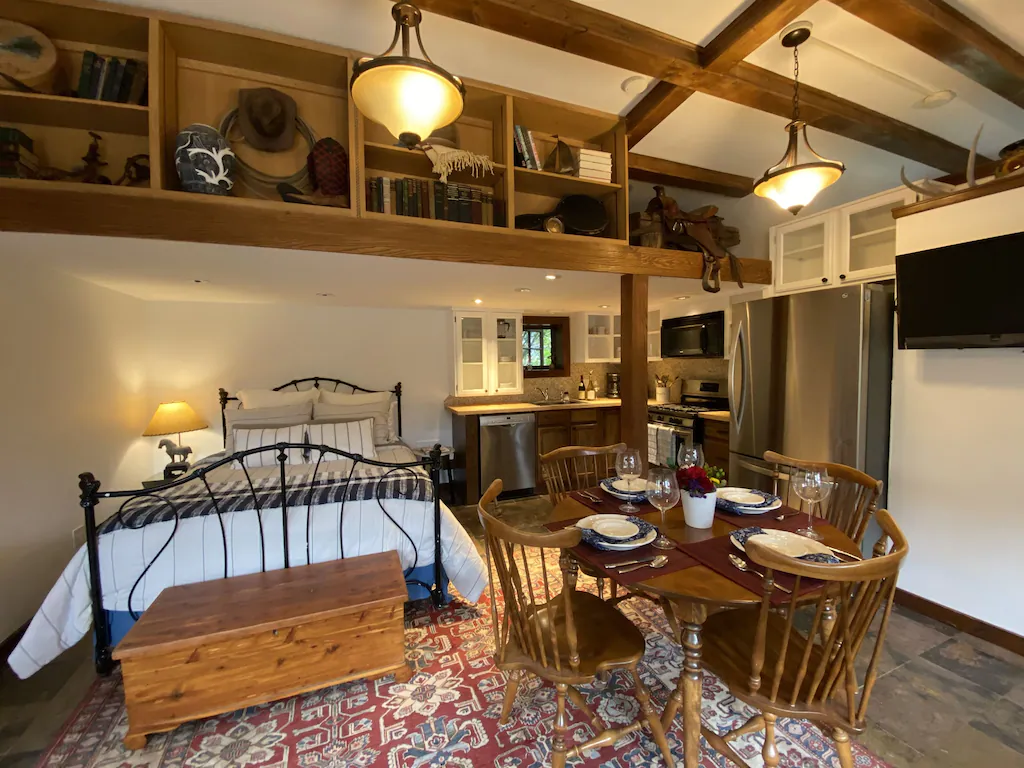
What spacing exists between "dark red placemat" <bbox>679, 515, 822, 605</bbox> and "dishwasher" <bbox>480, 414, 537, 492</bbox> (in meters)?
2.80

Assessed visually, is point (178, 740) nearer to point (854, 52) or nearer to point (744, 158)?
point (854, 52)

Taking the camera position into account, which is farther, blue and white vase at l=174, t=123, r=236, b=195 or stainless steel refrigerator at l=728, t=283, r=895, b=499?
stainless steel refrigerator at l=728, t=283, r=895, b=499

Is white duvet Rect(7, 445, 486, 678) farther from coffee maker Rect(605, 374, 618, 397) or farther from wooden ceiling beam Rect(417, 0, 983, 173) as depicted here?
coffee maker Rect(605, 374, 618, 397)

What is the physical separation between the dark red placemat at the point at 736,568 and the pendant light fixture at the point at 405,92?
1759mm

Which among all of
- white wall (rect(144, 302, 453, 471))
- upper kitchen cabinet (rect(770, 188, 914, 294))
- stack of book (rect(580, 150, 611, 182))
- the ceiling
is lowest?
white wall (rect(144, 302, 453, 471))

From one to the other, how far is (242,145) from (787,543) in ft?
10.4

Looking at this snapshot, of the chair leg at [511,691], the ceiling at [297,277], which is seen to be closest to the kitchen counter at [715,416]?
the ceiling at [297,277]

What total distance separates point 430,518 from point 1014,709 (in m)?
2.58

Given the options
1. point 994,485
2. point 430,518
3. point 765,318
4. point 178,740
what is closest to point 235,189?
point 430,518

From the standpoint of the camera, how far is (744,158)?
3.16m

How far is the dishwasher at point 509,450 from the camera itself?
4.12 metres

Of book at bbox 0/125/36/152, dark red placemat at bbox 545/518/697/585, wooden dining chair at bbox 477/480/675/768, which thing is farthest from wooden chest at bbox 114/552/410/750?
book at bbox 0/125/36/152

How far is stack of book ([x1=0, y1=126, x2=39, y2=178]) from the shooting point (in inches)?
72.4

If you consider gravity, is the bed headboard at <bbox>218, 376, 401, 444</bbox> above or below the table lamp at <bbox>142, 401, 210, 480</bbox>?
above
